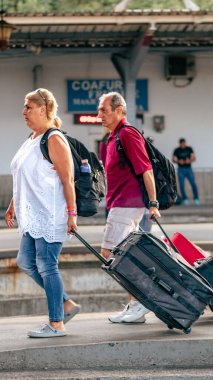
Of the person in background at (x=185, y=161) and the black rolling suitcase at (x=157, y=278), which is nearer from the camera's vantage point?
the black rolling suitcase at (x=157, y=278)

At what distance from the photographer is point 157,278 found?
26.4ft

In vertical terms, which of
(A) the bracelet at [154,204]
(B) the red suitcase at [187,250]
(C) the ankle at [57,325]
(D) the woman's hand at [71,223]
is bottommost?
(C) the ankle at [57,325]

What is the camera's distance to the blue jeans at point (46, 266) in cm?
803

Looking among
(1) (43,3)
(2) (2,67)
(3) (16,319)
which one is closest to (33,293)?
(3) (16,319)

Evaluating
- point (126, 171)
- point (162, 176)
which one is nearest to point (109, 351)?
point (126, 171)

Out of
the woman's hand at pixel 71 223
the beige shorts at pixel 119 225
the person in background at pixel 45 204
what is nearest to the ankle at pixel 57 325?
the person in background at pixel 45 204

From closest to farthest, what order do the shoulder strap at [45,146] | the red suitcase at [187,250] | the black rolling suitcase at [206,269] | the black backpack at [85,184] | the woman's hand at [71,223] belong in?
the woman's hand at [71,223]
the shoulder strap at [45,146]
the black backpack at [85,184]
the black rolling suitcase at [206,269]
the red suitcase at [187,250]

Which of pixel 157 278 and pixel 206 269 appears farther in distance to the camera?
pixel 206 269

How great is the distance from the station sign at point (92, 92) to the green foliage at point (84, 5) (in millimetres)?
8919

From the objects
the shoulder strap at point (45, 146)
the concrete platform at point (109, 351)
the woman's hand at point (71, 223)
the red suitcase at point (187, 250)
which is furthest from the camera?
the red suitcase at point (187, 250)

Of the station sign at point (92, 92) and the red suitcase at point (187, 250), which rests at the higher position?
the station sign at point (92, 92)

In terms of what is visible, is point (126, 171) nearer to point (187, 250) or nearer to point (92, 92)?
point (187, 250)

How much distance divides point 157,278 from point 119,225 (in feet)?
2.90

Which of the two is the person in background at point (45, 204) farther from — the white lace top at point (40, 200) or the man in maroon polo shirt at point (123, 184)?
the man in maroon polo shirt at point (123, 184)
